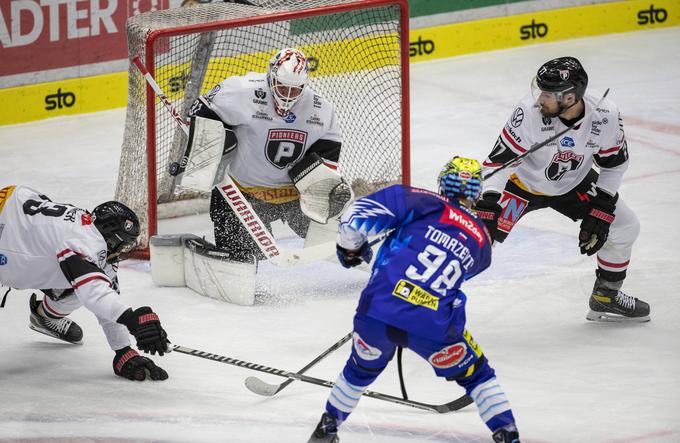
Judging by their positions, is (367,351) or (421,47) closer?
(367,351)

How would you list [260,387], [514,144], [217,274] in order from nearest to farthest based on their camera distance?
[260,387]
[514,144]
[217,274]

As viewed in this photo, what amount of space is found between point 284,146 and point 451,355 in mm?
2094

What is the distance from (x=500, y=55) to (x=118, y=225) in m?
5.53

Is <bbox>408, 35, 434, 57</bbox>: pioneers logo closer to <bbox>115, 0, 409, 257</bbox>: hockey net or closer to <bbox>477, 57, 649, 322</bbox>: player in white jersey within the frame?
<bbox>115, 0, 409, 257</bbox>: hockey net

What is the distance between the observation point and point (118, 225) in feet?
14.8

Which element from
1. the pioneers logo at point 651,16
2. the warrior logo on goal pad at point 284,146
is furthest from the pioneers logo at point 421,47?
the warrior logo on goal pad at point 284,146

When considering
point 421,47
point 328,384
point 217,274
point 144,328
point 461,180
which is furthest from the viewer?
point 421,47

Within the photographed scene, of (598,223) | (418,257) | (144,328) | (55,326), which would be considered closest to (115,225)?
(144,328)

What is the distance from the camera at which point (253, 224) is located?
5.72 meters

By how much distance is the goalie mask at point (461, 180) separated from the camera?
154 inches

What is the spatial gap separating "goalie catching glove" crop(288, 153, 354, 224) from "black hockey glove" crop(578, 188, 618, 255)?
1123 millimetres

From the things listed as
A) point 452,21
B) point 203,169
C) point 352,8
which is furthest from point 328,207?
point 452,21

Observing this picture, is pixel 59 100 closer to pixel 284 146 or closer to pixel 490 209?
pixel 284 146

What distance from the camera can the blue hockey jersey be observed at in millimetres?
3764
